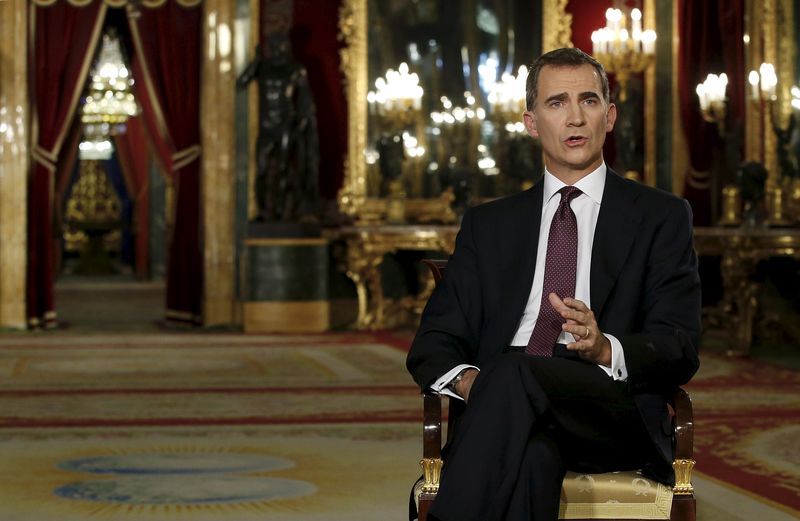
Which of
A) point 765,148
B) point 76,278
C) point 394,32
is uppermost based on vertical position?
point 394,32

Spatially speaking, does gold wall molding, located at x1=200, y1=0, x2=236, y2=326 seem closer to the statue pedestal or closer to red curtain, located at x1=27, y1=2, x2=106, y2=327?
the statue pedestal

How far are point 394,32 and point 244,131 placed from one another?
139cm

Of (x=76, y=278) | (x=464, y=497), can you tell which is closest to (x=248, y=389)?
(x=464, y=497)

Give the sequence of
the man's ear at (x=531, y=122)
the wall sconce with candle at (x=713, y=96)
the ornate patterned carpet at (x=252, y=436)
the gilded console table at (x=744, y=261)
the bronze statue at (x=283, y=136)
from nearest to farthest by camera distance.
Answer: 1. the man's ear at (x=531, y=122)
2. the ornate patterned carpet at (x=252, y=436)
3. the gilded console table at (x=744, y=261)
4. the wall sconce with candle at (x=713, y=96)
5. the bronze statue at (x=283, y=136)

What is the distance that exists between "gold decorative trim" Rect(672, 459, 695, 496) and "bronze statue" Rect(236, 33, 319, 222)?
7977mm

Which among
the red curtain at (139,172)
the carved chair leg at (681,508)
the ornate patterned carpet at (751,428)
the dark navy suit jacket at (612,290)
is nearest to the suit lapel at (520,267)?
the dark navy suit jacket at (612,290)

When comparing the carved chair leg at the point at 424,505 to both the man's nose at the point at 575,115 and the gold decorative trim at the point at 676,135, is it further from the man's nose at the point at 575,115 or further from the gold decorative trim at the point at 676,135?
the gold decorative trim at the point at 676,135

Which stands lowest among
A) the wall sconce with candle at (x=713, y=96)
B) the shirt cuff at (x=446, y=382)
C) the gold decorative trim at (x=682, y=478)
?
the gold decorative trim at (x=682, y=478)

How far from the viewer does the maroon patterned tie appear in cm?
267

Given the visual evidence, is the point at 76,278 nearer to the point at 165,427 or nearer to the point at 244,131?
the point at 244,131

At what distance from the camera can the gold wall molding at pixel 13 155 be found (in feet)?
34.7

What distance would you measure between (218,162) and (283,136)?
2.34 ft

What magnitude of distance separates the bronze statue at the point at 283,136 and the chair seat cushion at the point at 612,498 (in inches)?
314

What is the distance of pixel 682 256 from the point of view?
268 centimetres
